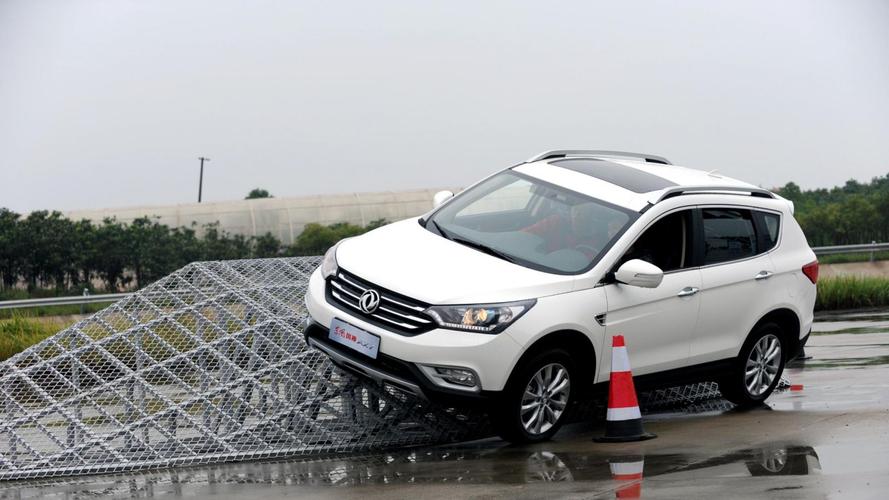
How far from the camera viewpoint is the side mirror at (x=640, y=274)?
8.81 metres

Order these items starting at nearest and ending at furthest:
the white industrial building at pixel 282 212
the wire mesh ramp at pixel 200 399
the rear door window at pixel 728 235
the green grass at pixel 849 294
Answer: the wire mesh ramp at pixel 200 399 < the rear door window at pixel 728 235 < the green grass at pixel 849 294 < the white industrial building at pixel 282 212

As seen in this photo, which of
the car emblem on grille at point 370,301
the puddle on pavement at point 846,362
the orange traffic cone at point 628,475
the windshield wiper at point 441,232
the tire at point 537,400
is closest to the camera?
the orange traffic cone at point 628,475

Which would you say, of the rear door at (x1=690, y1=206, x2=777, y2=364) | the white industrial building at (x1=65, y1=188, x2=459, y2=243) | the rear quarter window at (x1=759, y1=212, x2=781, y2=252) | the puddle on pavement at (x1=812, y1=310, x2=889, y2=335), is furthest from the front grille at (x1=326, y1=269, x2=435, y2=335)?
the white industrial building at (x1=65, y1=188, x2=459, y2=243)

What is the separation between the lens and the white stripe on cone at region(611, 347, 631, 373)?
8852 millimetres

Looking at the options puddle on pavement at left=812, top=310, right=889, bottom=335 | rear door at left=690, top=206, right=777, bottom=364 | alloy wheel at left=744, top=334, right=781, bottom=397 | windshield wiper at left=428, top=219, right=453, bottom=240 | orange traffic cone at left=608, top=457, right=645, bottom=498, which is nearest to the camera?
orange traffic cone at left=608, top=457, right=645, bottom=498

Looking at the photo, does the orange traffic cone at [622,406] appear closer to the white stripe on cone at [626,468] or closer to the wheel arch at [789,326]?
the white stripe on cone at [626,468]

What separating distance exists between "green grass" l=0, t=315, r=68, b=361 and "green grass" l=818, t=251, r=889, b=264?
596 inches

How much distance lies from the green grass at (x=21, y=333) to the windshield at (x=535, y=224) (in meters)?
7.27

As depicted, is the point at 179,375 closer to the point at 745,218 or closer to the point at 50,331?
the point at 745,218

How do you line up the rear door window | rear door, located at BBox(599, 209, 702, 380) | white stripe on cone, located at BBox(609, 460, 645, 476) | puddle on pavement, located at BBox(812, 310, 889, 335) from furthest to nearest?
puddle on pavement, located at BBox(812, 310, 889, 335)
the rear door window
rear door, located at BBox(599, 209, 702, 380)
white stripe on cone, located at BBox(609, 460, 645, 476)

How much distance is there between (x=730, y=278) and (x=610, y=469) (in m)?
2.64

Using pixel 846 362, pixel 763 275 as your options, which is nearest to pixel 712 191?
Result: pixel 763 275

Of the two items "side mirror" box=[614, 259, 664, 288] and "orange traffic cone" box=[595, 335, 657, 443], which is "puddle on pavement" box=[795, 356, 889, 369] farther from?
"side mirror" box=[614, 259, 664, 288]

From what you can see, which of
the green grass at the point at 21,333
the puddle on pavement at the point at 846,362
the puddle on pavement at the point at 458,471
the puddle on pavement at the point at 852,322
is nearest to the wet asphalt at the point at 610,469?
the puddle on pavement at the point at 458,471
